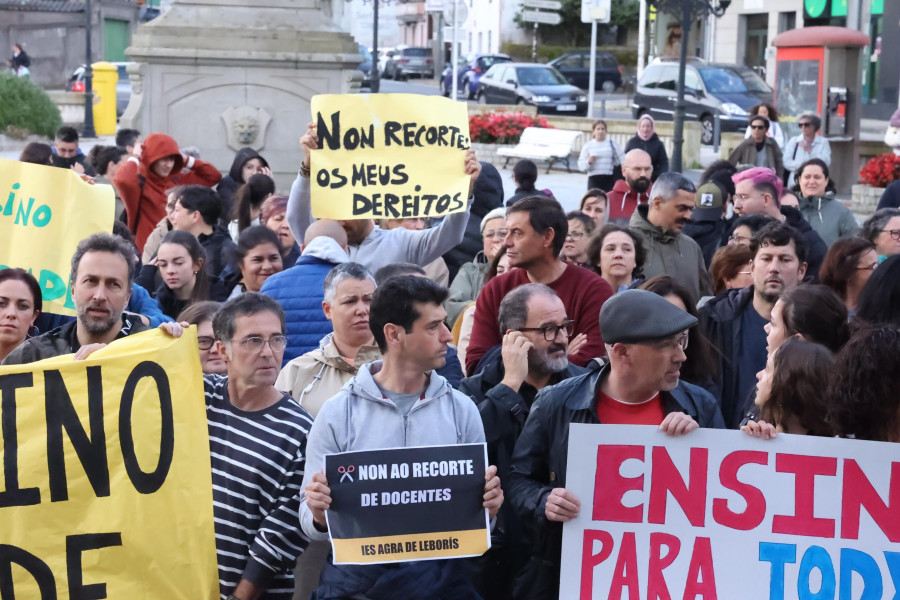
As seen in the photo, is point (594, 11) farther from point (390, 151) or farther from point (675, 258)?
point (390, 151)

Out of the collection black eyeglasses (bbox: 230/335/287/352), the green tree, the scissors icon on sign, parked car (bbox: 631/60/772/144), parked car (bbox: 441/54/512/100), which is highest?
the green tree

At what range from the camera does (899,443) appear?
3.89 meters

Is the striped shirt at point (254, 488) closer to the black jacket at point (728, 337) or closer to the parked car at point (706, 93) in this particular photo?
the black jacket at point (728, 337)

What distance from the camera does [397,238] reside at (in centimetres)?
736

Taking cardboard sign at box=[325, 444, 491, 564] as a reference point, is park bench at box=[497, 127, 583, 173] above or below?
above

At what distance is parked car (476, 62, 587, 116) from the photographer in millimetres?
36031

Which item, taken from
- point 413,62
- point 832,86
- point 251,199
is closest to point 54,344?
point 251,199

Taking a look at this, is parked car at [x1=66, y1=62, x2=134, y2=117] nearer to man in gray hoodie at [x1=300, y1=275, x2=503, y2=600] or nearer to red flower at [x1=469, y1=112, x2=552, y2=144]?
red flower at [x1=469, y1=112, x2=552, y2=144]

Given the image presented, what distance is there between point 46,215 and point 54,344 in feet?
5.45

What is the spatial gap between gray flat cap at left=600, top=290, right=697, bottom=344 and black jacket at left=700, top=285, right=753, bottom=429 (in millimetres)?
1823

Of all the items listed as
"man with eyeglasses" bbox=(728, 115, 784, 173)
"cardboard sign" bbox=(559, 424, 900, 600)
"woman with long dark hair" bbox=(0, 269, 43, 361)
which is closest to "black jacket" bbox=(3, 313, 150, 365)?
"woman with long dark hair" bbox=(0, 269, 43, 361)

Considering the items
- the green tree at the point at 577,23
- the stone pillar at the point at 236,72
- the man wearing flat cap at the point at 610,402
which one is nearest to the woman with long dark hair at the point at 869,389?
the man wearing flat cap at the point at 610,402

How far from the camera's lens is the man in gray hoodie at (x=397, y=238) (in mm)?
7215

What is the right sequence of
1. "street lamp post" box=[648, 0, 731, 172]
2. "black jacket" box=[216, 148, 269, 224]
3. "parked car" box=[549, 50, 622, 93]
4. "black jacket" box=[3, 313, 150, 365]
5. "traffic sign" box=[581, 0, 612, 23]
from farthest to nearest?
1. "parked car" box=[549, 50, 622, 93]
2. "traffic sign" box=[581, 0, 612, 23]
3. "street lamp post" box=[648, 0, 731, 172]
4. "black jacket" box=[216, 148, 269, 224]
5. "black jacket" box=[3, 313, 150, 365]
